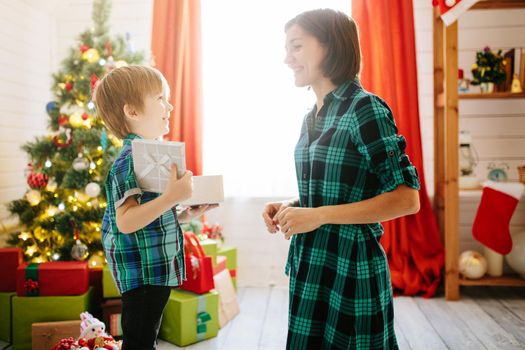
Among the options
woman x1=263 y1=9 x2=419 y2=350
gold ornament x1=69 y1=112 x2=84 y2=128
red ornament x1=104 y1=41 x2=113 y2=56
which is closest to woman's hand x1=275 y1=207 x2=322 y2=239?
woman x1=263 y1=9 x2=419 y2=350

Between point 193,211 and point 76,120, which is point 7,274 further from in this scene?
point 193,211

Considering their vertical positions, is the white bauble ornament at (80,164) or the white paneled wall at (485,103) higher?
the white paneled wall at (485,103)

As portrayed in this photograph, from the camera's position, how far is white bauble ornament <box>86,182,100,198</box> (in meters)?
2.44

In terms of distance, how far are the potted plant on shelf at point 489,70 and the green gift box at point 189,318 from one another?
6.70ft

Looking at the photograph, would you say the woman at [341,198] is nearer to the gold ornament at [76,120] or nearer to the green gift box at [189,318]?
the green gift box at [189,318]

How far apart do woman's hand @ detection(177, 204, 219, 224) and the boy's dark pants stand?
0.76 feet

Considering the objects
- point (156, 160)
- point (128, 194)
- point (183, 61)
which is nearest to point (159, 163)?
point (156, 160)

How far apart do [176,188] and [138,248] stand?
0.83 feet

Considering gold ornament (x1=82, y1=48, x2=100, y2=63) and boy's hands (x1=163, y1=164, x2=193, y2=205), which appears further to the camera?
gold ornament (x1=82, y1=48, x2=100, y2=63)

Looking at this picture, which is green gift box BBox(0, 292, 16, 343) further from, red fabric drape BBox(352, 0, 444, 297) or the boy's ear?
red fabric drape BBox(352, 0, 444, 297)

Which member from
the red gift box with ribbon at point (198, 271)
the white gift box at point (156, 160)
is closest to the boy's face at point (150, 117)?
the white gift box at point (156, 160)

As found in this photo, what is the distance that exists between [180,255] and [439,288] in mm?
2263

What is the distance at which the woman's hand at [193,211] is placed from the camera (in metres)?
1.46

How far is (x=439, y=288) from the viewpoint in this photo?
10.5 feet
